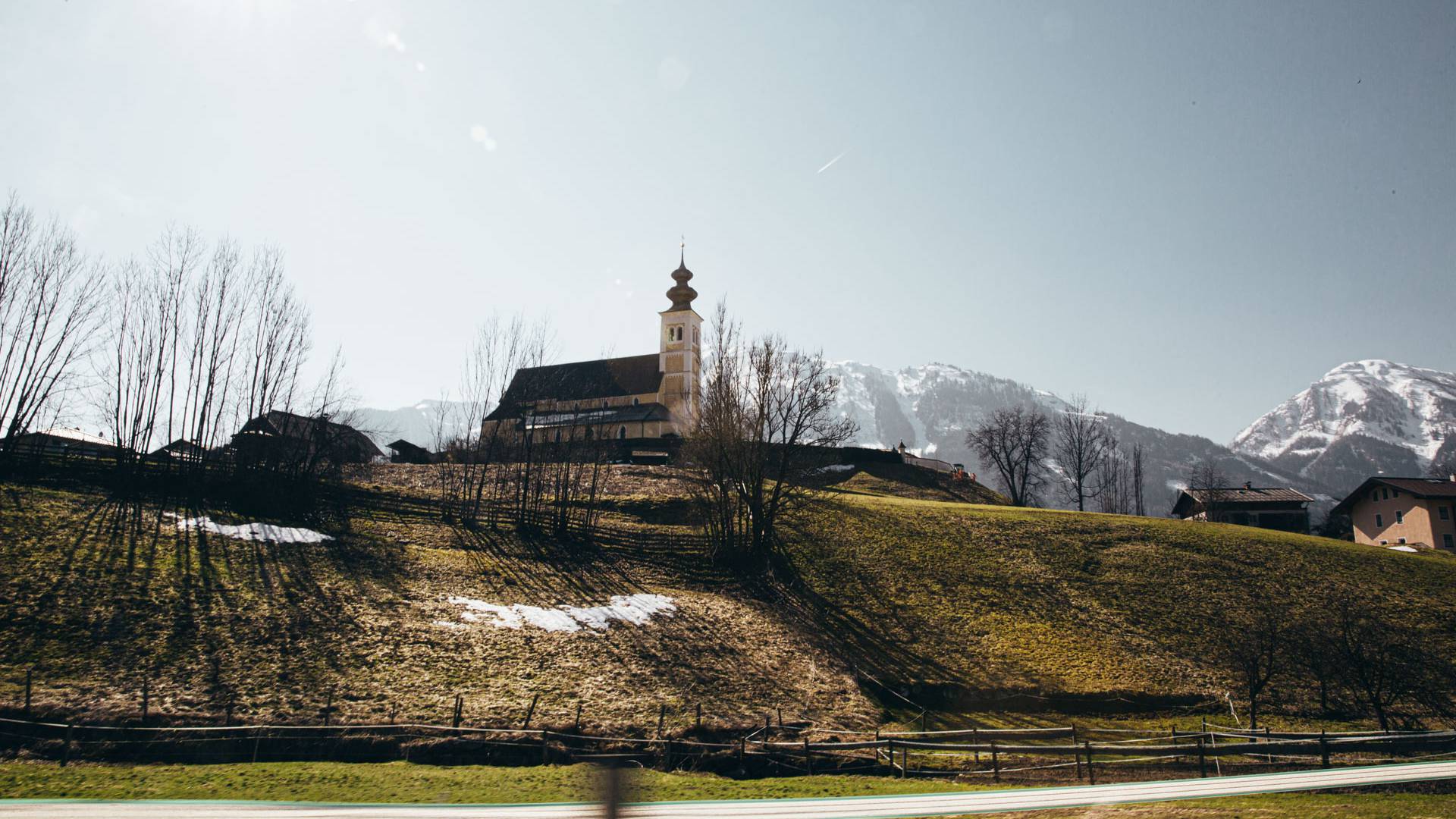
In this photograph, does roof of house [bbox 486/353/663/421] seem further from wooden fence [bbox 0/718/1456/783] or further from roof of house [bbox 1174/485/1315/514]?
wooden fence [bbox 0/718/1456/783]

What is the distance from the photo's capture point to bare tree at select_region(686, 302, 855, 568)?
3966 centimetres

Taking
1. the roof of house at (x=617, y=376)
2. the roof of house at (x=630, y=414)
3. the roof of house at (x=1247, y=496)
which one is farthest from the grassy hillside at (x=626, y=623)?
the roof of house at (x=617, y=376)

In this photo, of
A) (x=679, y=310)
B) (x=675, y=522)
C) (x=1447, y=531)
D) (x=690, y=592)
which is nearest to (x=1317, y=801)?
(x=690, y=592)

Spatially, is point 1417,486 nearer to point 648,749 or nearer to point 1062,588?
point 1062,588

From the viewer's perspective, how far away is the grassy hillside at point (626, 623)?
21.0 metres

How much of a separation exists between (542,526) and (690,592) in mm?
12288

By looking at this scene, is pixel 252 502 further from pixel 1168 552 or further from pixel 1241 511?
pixel 1241 511

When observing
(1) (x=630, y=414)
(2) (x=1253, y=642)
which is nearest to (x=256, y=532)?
(2) (x=1253, y=642)

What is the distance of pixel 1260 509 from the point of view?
235ft

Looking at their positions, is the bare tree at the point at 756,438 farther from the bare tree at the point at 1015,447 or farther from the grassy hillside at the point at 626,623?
the bare tree at the point at 1015,447

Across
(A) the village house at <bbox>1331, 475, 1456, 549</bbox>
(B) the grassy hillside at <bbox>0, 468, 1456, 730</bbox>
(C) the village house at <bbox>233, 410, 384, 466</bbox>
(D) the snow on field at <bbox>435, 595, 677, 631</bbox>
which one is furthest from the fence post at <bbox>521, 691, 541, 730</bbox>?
(A) the village house at <bbox>1331, 475, 1456, 549</bbox>

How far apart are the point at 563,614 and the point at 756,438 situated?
49.3 ft

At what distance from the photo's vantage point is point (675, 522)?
4600 cm

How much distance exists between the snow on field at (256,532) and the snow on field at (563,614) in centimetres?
1049
